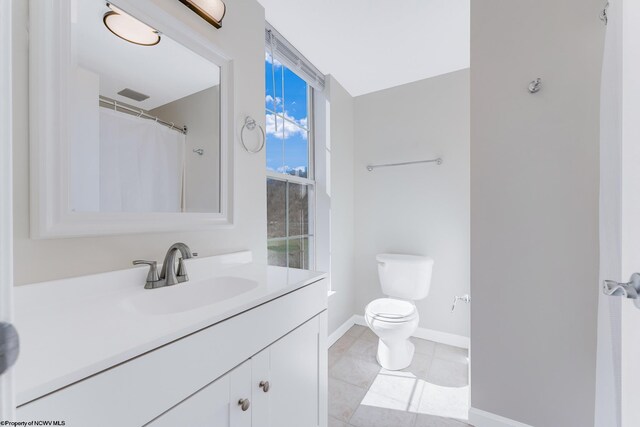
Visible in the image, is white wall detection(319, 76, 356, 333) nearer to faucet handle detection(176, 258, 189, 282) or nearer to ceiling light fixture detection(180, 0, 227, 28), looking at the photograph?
ceiling light fixture detection(180, 0, 227, 28)

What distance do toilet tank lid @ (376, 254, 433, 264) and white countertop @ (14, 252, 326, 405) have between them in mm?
1330

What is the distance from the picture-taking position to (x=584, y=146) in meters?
1.18

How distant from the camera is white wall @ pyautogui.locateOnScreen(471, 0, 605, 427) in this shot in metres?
1.17

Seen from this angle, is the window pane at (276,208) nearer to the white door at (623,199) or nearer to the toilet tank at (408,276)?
the toilet tank at (408,276)

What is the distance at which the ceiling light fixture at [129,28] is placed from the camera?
893mm

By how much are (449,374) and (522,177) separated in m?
1.46

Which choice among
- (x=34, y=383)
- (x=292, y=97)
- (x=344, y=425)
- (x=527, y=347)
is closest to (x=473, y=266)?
(x=527, y=347)

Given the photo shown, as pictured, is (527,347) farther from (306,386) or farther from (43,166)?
(43,166)

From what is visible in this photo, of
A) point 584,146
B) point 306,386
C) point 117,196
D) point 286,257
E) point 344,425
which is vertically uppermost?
point 584,146

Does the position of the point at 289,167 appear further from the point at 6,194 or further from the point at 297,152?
the point at 6,194

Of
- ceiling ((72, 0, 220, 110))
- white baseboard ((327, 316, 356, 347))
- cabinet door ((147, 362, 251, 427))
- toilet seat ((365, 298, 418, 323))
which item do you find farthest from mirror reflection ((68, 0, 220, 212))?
white baseboard ((327, 316, 356, 347))

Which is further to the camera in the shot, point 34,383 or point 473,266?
point 473,266

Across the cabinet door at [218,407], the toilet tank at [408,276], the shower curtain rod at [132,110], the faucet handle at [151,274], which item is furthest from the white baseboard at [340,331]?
the shower curtain rod at [132,110]

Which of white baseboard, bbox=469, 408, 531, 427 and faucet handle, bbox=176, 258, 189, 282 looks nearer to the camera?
faucet handle, bbox=176, 258, 189, 282
